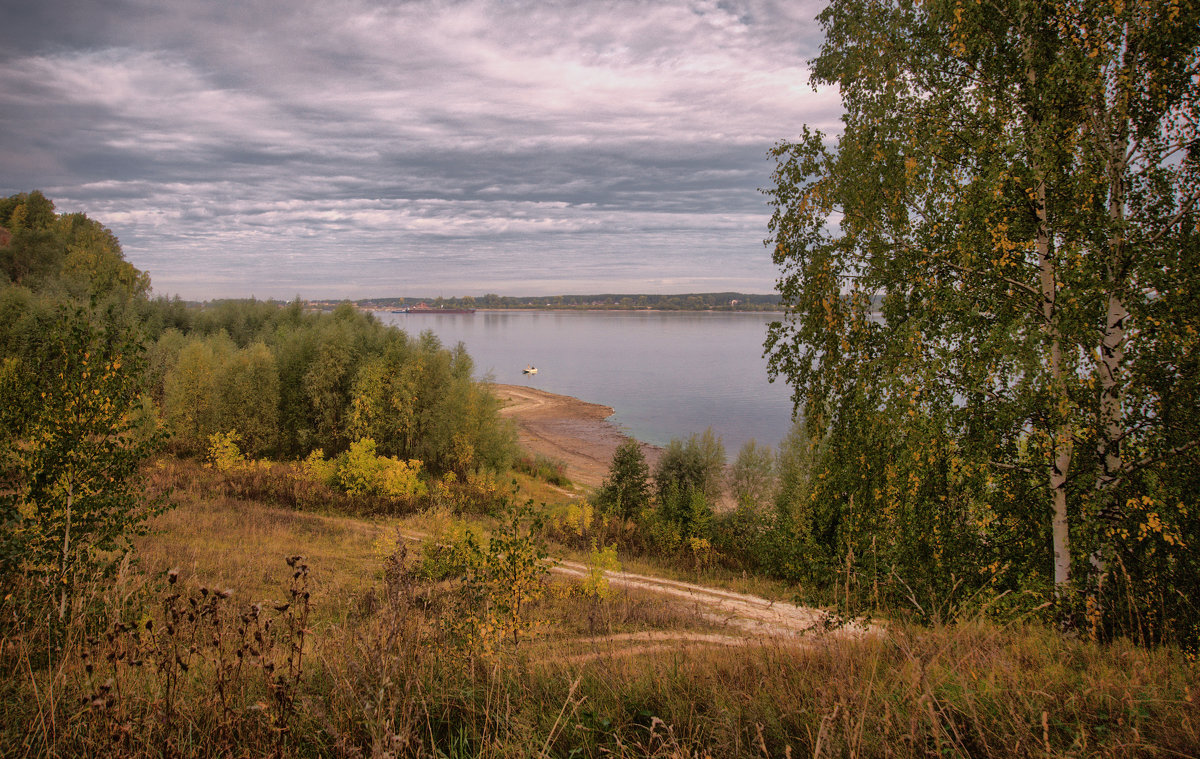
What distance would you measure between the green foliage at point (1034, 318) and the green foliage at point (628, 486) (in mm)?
21578

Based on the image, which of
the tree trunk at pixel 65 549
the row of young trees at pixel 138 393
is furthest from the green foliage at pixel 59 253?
the tree trunk at pixel 65 549

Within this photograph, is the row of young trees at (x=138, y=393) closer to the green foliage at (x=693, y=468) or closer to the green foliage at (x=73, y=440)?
the green foliage at (x=73, y=440)

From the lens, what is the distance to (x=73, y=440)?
22.9 feet

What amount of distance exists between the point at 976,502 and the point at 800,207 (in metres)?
5.40

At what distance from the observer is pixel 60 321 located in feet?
23.5

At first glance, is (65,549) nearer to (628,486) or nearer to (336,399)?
(628,486)

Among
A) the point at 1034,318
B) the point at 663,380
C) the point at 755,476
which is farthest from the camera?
the point at 663,380

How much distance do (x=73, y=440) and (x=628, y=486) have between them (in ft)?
79.2

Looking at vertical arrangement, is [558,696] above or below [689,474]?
above

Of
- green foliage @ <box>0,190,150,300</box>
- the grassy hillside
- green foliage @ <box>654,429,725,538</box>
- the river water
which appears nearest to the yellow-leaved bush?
green foliage @ <box>654,429,725,538</box>

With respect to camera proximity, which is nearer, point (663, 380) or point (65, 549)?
point (65, 549)

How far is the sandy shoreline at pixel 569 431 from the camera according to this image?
43781 mm

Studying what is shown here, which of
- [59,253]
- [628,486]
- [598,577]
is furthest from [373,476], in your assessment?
[59,253]

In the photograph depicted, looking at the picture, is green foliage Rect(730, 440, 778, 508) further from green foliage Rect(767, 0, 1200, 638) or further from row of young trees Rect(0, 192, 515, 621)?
green foliage Rect(767, 0, 1200, 638)
